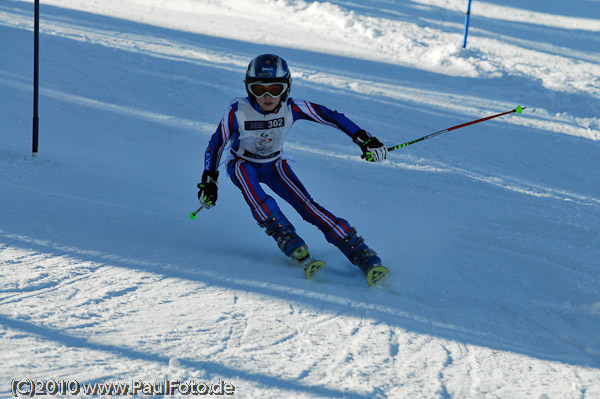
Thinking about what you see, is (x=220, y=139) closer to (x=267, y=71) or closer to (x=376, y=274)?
(x=267, y=71)

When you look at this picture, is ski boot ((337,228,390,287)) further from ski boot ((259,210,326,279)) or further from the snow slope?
ski boot ((259,210,326,279))

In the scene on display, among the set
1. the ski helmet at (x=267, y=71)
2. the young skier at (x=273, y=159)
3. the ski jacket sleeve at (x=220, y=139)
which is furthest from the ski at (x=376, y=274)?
the ski helmet at (x=267, y=71)

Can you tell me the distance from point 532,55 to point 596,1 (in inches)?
421

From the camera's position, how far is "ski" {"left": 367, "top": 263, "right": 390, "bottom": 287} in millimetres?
4047

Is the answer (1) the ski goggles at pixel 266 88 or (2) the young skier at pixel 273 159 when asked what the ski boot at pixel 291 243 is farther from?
(1) the ski goggles at pixel 266 88

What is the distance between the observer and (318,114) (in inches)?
180

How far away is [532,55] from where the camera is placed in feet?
40.7

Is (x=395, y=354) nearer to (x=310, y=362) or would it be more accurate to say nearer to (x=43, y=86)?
(x=310, y=362)

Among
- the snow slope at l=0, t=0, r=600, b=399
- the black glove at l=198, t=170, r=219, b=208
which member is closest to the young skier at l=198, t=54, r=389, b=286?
the black glove at l=198, t=170, r=219, b=208

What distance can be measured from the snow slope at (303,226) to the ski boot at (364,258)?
101 millimetres

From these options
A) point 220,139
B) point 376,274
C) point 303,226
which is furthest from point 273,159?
point 376,274

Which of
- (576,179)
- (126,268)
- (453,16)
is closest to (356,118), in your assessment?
(576,179)

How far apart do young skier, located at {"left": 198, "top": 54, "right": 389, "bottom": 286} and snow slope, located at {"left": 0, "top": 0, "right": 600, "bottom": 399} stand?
19 cm

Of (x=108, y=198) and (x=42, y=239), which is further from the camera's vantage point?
(x=108, y=198)
